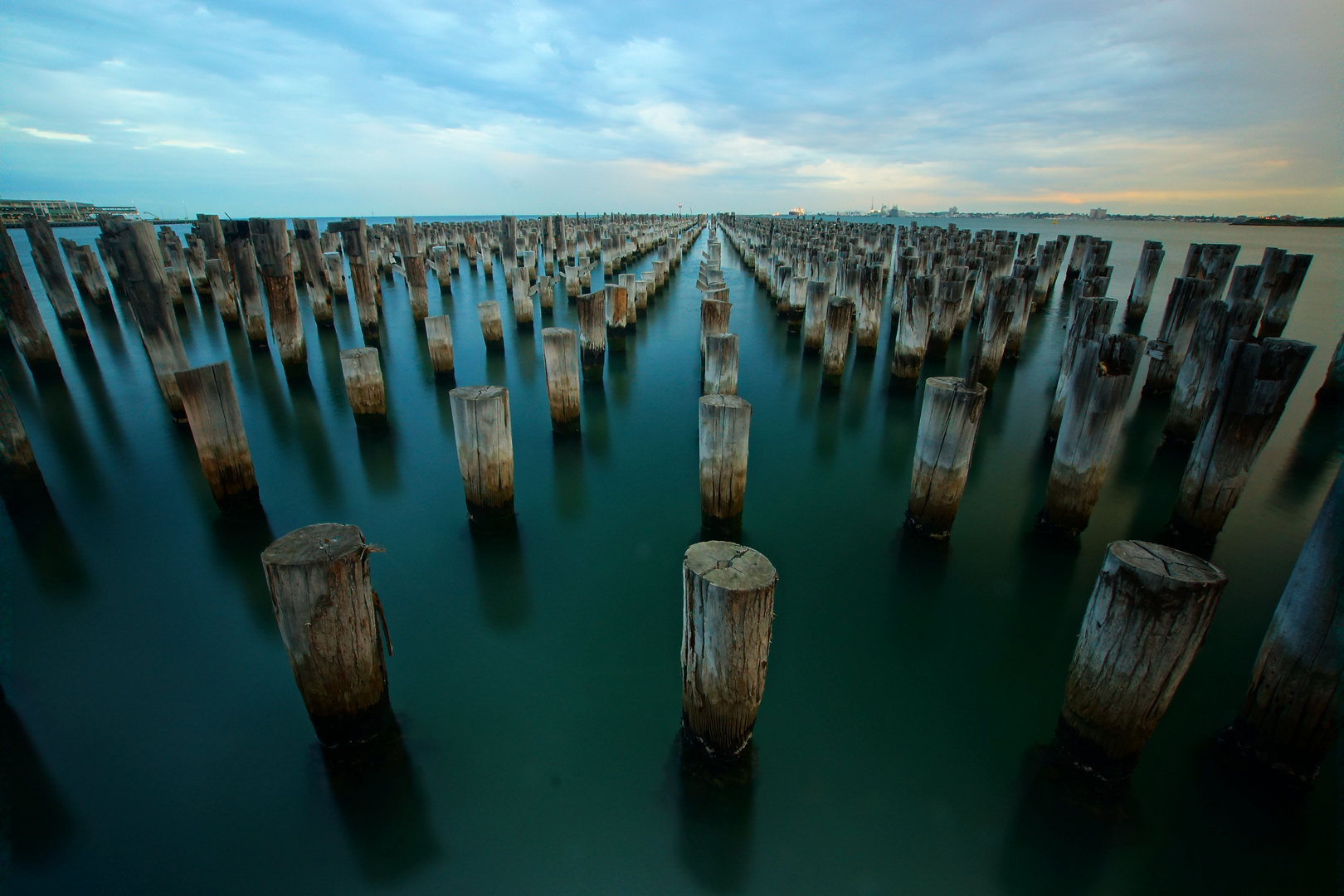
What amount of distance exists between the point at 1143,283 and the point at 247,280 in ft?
65.2

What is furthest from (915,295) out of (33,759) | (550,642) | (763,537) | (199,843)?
(33,759)

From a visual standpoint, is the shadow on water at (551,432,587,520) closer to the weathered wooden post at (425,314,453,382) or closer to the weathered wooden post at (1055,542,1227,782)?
the weathered wooden post at (425,314,453,382)

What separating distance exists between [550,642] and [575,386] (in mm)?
3899

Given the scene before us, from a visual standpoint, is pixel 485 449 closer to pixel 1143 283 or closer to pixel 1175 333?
pixel 1175 333

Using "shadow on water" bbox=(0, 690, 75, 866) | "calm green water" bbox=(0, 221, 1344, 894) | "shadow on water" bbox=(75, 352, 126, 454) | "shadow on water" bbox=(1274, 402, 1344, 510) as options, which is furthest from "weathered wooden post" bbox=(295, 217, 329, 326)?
"shadow on water" bbox=(1274, 402, 1344, 510)

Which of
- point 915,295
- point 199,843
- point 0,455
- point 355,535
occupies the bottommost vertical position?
point 199,843

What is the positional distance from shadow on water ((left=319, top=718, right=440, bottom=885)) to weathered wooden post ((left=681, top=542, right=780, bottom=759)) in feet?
5.12

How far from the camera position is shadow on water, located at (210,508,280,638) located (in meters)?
4.51

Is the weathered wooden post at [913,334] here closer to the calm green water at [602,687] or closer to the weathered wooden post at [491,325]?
the calm green water at [602,687]

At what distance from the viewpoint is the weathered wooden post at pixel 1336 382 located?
8.92 m

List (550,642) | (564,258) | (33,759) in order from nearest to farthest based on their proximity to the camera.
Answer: (33,759) → (550,642) → (564,258)

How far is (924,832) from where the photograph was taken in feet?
9.45

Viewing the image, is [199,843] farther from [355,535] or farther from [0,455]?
[0,455]

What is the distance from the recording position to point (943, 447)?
4.64m
